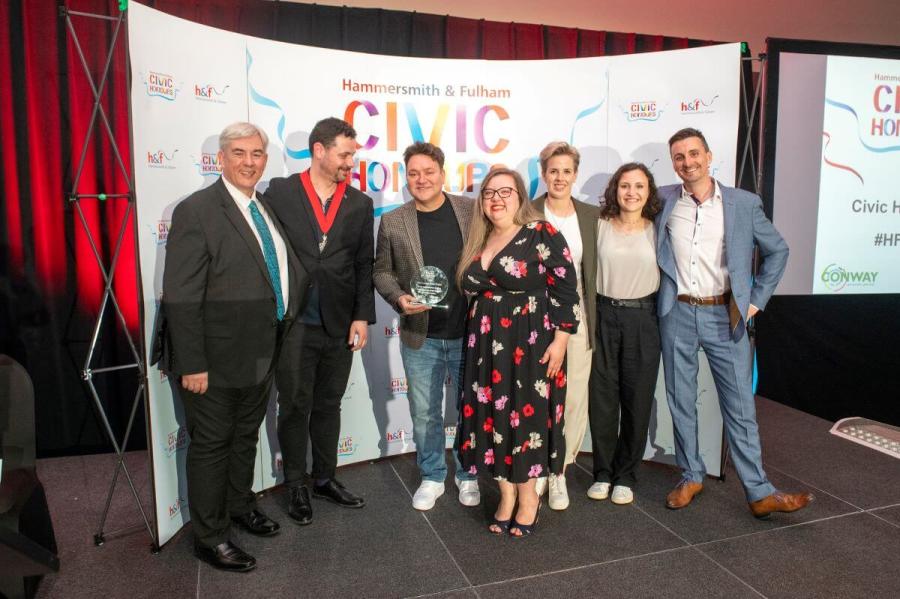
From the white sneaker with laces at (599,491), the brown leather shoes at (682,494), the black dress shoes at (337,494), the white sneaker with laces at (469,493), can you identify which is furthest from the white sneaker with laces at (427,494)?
the brown leather shoes at (682,494)

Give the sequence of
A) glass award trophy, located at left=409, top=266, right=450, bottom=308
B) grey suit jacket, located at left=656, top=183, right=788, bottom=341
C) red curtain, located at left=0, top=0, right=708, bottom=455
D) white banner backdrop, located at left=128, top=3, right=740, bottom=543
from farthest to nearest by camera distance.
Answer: red curtain, located at left=0, top=0, right=708, bottom=455, white banner backdrop, located at left=128, top=3, right=740, bottom=543, grey suit jacket, located at left=656, top=183, right=788, bottom=341, glass award trophy, located at left=409, top=266, right=450, bottom=308

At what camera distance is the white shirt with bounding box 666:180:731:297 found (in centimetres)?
280

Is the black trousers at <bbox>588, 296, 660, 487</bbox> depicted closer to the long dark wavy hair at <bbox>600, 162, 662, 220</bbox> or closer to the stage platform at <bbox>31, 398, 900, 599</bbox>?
the stage platform at <bbox>31, 398, 900, 599</bbox>

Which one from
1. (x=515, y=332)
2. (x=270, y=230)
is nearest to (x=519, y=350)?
(x=515, y=332)

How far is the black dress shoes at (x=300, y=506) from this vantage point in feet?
9.18

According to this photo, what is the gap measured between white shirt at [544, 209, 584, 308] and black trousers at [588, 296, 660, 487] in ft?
0.68

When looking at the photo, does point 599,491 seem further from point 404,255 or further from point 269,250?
point 269,250

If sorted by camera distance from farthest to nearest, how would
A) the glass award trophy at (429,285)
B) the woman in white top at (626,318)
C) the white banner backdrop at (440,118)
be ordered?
the white banner backdrop at (440,118) → the woman in white top at (626,318) → the glass award trophy at (429,285)

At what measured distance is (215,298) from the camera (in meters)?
2.27

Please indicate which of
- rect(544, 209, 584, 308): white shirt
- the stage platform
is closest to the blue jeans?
the stage platform

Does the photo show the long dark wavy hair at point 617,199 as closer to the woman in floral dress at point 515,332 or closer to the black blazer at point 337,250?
the woman in floral dress at point 515,332

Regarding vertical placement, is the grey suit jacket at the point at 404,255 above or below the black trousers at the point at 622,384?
above

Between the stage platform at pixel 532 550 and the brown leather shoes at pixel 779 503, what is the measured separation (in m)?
0.06

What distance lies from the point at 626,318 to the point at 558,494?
35.3 inches
